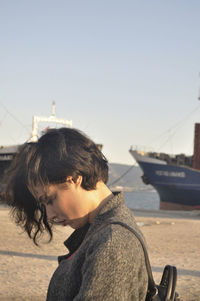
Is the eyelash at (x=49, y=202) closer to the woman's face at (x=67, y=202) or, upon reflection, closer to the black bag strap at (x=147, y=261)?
the woman's face at (x=67, y=202)

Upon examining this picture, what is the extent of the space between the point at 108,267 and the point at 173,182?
31757mm

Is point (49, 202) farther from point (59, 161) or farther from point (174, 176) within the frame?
point (174, 176)

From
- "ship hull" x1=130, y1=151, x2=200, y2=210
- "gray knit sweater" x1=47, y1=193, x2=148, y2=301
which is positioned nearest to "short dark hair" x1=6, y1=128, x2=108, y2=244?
"gray knit sweater" x1=47, y1=193, x2=148, y2=301

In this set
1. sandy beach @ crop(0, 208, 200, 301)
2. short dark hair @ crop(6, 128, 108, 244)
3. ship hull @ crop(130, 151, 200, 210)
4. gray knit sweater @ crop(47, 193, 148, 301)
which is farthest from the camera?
ship hull @ crop(130, 151, 200, 210)

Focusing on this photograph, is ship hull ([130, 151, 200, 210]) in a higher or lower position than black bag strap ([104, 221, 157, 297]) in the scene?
lower

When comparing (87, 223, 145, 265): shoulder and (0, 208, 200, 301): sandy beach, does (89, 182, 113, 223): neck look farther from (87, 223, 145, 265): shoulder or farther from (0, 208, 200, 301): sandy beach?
(0, 208, 200, 301): sandy beach

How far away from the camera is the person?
1188 millimetres

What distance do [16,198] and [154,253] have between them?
26.2 feet

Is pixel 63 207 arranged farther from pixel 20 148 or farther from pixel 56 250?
pixel 56 250

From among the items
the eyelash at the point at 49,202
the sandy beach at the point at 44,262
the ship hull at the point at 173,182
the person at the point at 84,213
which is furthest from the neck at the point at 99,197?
the ship hull at the point at 173,182

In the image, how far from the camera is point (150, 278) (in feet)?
4.30

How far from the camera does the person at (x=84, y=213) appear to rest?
1188 millimetres

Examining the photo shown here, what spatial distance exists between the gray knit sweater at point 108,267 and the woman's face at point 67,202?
0.28ft

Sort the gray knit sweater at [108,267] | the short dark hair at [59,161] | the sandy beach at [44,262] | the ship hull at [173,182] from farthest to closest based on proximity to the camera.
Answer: the ship hull at [173,182]
the sandy beach at [44,262]
the short dark hair at [59,161]
the gray knit sweater at [108,267]
